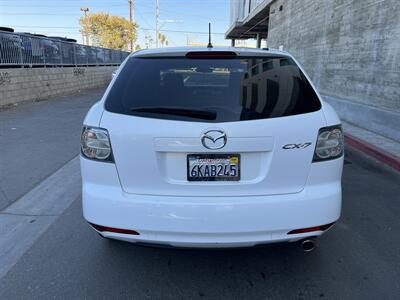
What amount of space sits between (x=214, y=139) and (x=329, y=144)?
0.83 metres

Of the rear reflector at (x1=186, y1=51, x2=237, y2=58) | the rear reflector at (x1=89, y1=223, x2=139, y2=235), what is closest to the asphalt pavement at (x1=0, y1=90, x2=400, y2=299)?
the rear reflector at (x1=89, y1=223, x2=139, y2=235)

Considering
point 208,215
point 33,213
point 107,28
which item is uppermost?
point 107,28

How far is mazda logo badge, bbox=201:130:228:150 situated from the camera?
210 cm

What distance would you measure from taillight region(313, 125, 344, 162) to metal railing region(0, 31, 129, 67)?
1087cm

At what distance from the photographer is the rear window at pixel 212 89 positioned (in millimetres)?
2230

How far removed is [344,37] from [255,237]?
920 centimetres

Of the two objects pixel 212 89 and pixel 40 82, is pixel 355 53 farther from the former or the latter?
pixel 40 82

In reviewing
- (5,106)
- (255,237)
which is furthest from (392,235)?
(5,106)

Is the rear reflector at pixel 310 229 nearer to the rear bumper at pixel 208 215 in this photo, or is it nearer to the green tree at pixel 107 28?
the rear bumper at pixel 208 215

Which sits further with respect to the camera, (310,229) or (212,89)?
(212,89)

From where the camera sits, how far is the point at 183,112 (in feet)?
7.25

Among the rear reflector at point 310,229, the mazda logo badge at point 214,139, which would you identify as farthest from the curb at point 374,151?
the mazda logo badge at point 214,139

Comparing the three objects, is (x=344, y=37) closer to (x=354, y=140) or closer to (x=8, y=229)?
(x=354, y=140)

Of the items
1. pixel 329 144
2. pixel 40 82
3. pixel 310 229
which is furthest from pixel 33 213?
pixel 40 82
